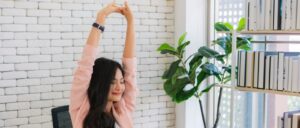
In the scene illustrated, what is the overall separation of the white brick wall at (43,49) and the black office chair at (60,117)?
2.12 ft

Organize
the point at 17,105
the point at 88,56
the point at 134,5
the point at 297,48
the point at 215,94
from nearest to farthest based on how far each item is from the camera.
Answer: the point at 88,56 < the point at 17,105 < the point at 297,48 < the point at 134,5 < the point at 215,94

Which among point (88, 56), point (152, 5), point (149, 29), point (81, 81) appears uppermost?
point (152, 5)

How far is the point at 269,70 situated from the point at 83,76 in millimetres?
1735

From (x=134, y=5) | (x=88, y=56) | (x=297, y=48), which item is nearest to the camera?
(x=88, y=56)

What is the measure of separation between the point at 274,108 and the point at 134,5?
154 centimetres

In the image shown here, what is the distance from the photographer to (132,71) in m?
1.98

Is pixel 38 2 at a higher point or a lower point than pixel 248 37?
higher

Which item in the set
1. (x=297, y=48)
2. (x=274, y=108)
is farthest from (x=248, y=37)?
(x=274, y=108)

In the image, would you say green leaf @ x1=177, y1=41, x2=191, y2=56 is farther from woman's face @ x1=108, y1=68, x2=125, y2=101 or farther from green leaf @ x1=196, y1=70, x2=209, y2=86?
woman's face @ x1=108, y1=68, x2=125, y2=101

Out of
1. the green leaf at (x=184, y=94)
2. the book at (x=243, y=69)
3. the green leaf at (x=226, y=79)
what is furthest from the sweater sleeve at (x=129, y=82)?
the green leaf at (x=226, y=79)

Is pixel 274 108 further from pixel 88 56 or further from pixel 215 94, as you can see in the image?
pixel 88 56

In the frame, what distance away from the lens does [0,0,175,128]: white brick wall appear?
2.99 meters

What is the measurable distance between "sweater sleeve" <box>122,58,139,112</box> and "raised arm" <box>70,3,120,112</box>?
24 cm

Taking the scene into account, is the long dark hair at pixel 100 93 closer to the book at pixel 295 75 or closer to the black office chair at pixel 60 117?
the black office chair at pixel 60 117
